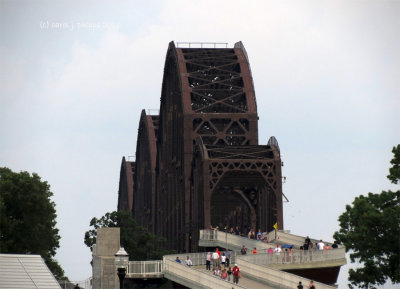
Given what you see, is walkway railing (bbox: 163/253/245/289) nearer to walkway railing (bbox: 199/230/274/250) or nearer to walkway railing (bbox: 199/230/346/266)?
walkway railing (bbox: 199/230/346/266)

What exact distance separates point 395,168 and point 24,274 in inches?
1206

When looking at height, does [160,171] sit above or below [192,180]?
above

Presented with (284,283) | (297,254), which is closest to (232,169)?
(297,254)

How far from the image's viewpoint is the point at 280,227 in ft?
352

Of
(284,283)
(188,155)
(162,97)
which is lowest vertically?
(284,283)

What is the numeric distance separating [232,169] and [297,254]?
99.3ft

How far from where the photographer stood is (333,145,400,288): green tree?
8675 cm

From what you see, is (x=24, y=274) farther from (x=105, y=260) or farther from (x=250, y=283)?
(x=250, y=283)

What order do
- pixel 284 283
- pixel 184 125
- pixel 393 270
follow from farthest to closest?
pixel 184 125 < pixel 393 270 < pixel 284 283

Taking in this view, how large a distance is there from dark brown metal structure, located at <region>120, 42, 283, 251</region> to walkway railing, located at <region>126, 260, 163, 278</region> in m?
30.1

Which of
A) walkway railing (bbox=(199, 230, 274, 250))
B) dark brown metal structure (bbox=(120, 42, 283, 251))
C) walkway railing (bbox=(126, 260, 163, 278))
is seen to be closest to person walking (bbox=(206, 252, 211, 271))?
walkway railing (bbox=(126, 260, 163, 278))

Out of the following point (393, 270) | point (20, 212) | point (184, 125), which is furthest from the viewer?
point (184, 125)

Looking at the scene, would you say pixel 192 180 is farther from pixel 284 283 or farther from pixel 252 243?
pixel 284 283

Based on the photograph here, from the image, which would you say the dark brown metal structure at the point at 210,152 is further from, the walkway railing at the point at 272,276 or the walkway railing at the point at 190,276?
the walkway railing at the point at 272,276
